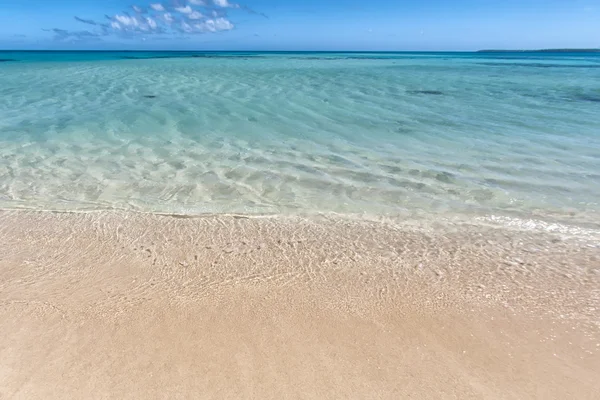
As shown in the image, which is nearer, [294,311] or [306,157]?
[294,311]

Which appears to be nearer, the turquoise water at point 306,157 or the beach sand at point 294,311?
the beach sand at point 294,311

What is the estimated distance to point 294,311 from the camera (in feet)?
10.5

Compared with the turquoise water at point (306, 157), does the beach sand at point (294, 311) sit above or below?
above

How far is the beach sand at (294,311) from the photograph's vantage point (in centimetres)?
252

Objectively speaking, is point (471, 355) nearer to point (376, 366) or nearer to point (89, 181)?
point (376, 366)

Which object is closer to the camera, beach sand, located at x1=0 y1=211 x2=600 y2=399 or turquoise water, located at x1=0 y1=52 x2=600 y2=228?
beach sand, located at x1=0 y1=211 x2=600 y2=399

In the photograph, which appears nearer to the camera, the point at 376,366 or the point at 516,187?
the point at 376,366

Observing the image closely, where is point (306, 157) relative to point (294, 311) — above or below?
below

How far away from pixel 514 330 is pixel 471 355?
1.51 ft

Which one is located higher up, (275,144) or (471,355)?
(471,355)

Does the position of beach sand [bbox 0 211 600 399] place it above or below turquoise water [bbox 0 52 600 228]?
above

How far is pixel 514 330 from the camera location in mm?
2969

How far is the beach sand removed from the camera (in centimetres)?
252

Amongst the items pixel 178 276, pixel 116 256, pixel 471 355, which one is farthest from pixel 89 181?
pixel 471 355
